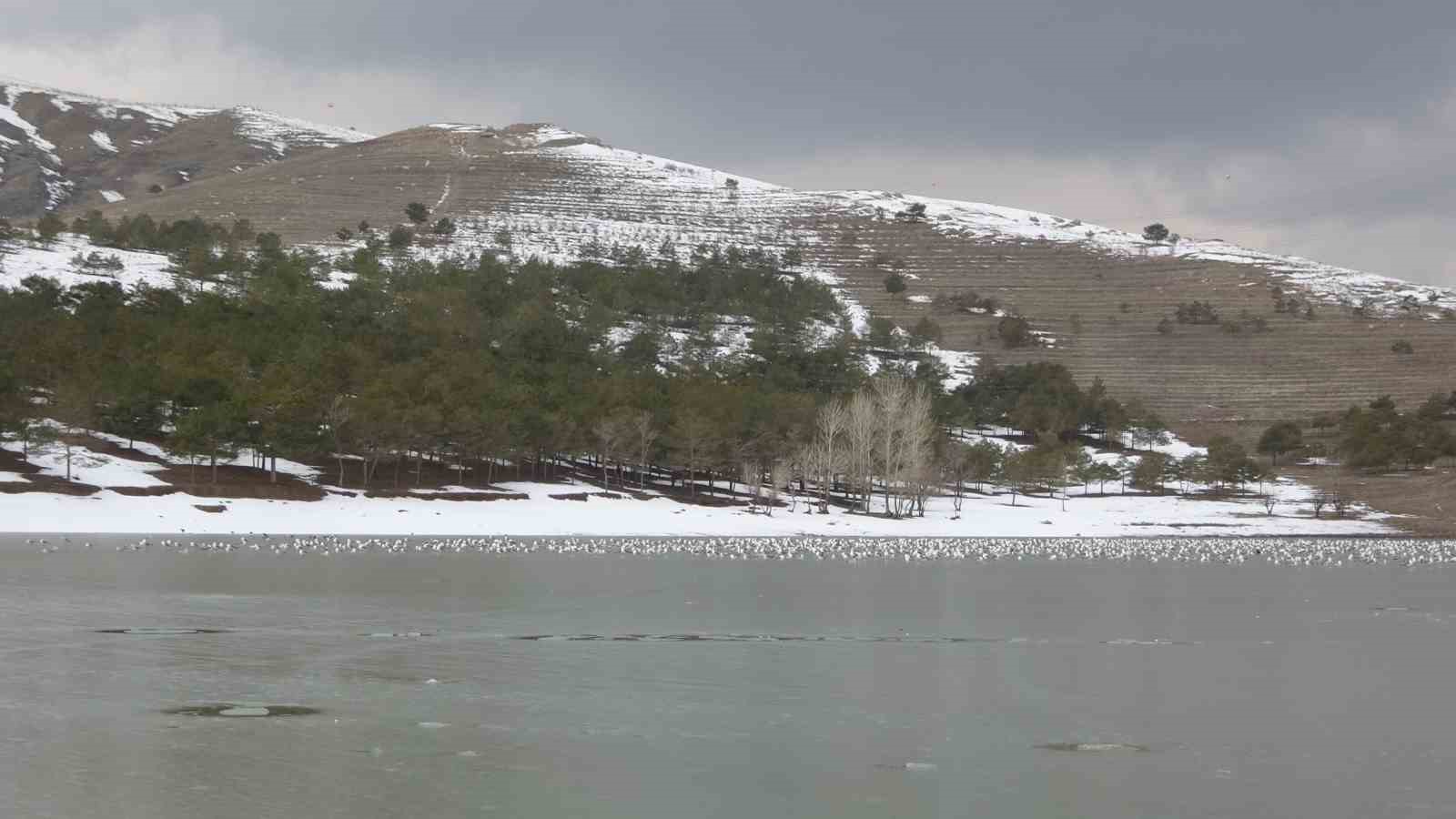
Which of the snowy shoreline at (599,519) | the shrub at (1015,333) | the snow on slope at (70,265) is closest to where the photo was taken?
the snowy shoreline at (599,519)

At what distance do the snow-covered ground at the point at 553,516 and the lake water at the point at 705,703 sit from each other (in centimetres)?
3051

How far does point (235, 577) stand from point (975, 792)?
2752 cm

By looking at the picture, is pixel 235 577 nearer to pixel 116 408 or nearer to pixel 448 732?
pixel 448 732

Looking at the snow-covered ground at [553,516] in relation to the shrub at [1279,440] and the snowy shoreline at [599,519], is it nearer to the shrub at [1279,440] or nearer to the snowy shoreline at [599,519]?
the snowy shoreline at [599,519]

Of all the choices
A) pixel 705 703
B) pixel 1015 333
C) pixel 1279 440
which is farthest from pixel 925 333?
pixel 705 703

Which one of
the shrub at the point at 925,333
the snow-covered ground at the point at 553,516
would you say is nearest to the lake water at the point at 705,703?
the snow-covered ground at the point at 553,516

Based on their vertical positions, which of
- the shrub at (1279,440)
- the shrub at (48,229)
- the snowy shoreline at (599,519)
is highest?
the shrub at (48,229)

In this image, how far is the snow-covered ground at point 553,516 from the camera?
63094mm

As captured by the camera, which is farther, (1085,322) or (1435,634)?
(1085,322)

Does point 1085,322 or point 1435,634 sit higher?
point 1085,322

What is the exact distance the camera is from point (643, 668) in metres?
21.1

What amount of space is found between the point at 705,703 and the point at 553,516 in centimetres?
5753

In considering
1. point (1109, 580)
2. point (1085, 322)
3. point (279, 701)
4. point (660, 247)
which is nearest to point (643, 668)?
point (279, 701)

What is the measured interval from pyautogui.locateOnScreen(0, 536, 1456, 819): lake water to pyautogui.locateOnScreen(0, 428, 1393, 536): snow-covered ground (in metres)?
30.5
